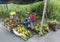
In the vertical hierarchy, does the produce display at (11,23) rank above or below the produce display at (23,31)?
above

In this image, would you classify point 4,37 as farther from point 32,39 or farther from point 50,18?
point 50,18

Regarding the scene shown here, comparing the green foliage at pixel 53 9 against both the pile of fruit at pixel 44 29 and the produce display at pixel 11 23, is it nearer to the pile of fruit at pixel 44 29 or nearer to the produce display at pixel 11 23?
the pile of fruit at pixel 44 29

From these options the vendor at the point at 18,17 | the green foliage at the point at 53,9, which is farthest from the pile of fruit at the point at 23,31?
the green foliage at the point at 53,9

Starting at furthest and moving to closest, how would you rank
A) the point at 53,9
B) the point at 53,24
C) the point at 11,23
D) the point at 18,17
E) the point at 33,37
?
1. the point at 53,9
2. the point at 18,17
3. the point at 53,24
4. the point at 11,23
5. the point at 33,37

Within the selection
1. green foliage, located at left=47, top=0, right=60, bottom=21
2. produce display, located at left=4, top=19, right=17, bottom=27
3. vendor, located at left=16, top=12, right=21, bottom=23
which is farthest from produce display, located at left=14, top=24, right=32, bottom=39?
green foliage, located at left=47, top=0, right=60, bottom=21

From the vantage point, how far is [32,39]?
14.2 feet

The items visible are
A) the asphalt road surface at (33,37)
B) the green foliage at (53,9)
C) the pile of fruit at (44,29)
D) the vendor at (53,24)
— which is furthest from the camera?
the green foliage at (53,9)

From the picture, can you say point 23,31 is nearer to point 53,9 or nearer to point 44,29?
point 44,29

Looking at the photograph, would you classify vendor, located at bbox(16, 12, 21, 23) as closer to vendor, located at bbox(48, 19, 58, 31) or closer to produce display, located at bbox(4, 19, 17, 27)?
produce display, located at bbox(4, 19, 17, 27)

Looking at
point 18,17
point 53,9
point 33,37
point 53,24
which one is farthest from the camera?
point 53,9

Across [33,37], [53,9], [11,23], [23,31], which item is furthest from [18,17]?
[53,9]

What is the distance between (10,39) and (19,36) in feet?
0.90

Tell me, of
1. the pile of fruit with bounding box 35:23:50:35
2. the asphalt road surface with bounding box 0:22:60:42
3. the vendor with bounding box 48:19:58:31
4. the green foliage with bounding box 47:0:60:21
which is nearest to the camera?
the asphalt road surface with bounding box 0:22:60:42

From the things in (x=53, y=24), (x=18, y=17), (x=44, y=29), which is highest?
(x=18, y=17)
